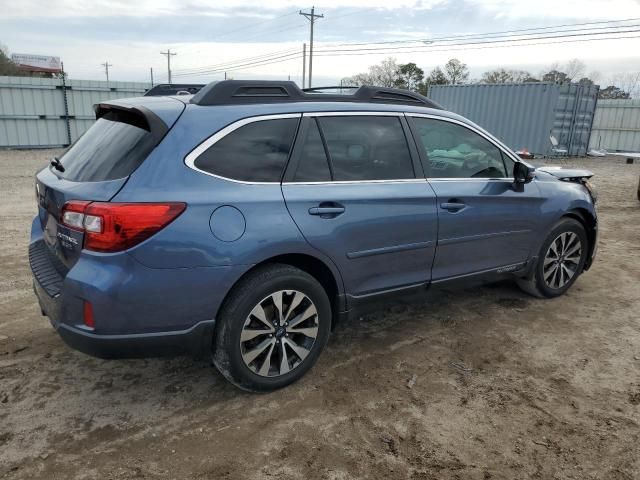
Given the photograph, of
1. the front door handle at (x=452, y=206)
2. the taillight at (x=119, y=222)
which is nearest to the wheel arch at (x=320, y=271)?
the taillight at (x=119, y=222)

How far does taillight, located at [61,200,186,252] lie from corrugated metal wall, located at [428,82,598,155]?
17.8m

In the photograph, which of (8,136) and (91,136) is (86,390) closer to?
(91,136)

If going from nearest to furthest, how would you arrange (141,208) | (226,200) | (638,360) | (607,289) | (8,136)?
(141,208), (226,200), (638,360), (607,289), (8,136)

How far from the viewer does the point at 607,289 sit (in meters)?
5.13

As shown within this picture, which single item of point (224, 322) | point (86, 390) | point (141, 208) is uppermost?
point (141, 208)

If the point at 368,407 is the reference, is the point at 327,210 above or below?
above

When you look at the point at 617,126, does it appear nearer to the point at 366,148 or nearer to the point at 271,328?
the point at 366,148

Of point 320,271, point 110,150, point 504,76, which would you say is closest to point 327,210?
point 320,271

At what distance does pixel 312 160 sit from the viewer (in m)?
3.14

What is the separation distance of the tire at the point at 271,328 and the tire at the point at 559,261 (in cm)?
241

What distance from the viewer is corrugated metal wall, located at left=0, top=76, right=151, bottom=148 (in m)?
16.5

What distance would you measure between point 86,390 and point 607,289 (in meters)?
4.79

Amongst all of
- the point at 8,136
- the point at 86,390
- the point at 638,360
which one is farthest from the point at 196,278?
the point at 8,136

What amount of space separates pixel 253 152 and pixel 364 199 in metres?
0.78
